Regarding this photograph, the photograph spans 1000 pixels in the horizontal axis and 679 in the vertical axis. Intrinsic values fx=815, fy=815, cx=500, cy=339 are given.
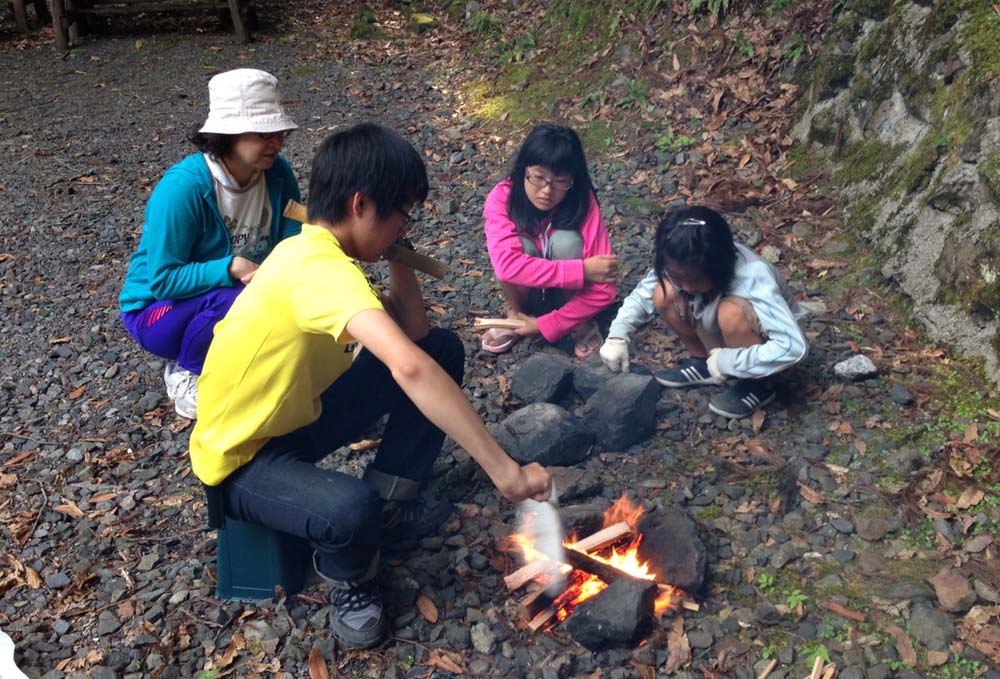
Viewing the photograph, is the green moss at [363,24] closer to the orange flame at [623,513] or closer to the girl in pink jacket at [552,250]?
the girl in pink jacket at [552,250]

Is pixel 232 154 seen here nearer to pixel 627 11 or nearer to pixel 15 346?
pixel 15 346

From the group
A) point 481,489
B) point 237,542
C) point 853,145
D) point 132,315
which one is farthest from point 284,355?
point 853,145

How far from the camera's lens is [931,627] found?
8.92 feet

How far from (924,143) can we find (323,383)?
366 cm

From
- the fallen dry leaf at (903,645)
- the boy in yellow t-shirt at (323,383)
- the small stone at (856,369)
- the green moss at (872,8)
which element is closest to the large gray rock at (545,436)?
the boy in yellow t-shirt at (323,383)

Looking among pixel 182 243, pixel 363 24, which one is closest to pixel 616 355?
pixel 182 243

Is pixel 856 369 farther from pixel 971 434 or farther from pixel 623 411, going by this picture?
pixel 623 411

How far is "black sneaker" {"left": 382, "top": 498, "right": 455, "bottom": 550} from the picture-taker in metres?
3.21

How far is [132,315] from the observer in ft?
12.2

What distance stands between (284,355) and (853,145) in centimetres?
402

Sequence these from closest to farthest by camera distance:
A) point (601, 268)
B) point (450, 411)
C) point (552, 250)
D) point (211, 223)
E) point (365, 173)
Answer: point (450, 411) → point (365, 173) → point (211, 223) → point (601, 268) → point (552, 250)

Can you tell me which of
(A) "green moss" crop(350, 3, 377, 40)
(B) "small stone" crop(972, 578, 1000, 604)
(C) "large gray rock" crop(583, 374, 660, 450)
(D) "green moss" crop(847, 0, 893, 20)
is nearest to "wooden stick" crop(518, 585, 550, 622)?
(C) "large gray rock" crop(583, 374, 660, 450)

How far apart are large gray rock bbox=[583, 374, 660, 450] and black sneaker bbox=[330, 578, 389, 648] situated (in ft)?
4.38

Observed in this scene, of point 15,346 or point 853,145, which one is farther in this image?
point 853,145
